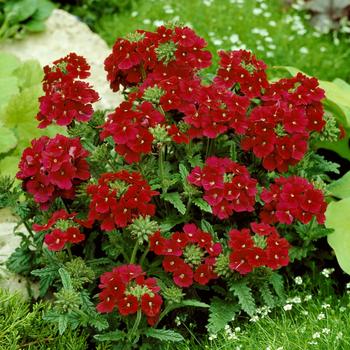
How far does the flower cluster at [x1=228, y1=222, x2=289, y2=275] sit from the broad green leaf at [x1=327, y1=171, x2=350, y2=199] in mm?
956

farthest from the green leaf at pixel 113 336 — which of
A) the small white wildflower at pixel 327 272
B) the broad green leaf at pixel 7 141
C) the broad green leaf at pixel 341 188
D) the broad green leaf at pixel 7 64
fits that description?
the broad green leaf at pixel 7 64

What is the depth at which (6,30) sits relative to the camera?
20.7 feet

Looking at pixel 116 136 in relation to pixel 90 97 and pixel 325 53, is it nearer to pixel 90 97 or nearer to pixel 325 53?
pixel 90 97

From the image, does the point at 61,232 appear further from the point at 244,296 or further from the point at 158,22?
the point at 158,22

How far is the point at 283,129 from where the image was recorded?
3594 mm

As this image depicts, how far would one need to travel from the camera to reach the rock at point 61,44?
6.14 meters

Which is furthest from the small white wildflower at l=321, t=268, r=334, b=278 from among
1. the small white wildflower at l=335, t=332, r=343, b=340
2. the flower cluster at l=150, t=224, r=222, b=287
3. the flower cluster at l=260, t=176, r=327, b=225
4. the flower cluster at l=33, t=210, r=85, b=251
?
the flower cluster at l=33, t=210, r=85, b=251

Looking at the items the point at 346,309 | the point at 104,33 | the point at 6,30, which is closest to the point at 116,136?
the point at 346,309

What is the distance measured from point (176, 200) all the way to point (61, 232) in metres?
0.54

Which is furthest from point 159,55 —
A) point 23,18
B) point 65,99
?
point 23,18

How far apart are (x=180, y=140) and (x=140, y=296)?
0.73 metres

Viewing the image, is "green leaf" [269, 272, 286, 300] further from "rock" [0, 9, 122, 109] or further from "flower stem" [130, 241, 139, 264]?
"rock" [0, 9, 122, 109]

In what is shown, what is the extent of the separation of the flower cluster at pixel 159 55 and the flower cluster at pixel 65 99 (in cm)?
21

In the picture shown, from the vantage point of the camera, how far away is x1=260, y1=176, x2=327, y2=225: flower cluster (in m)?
3.49
